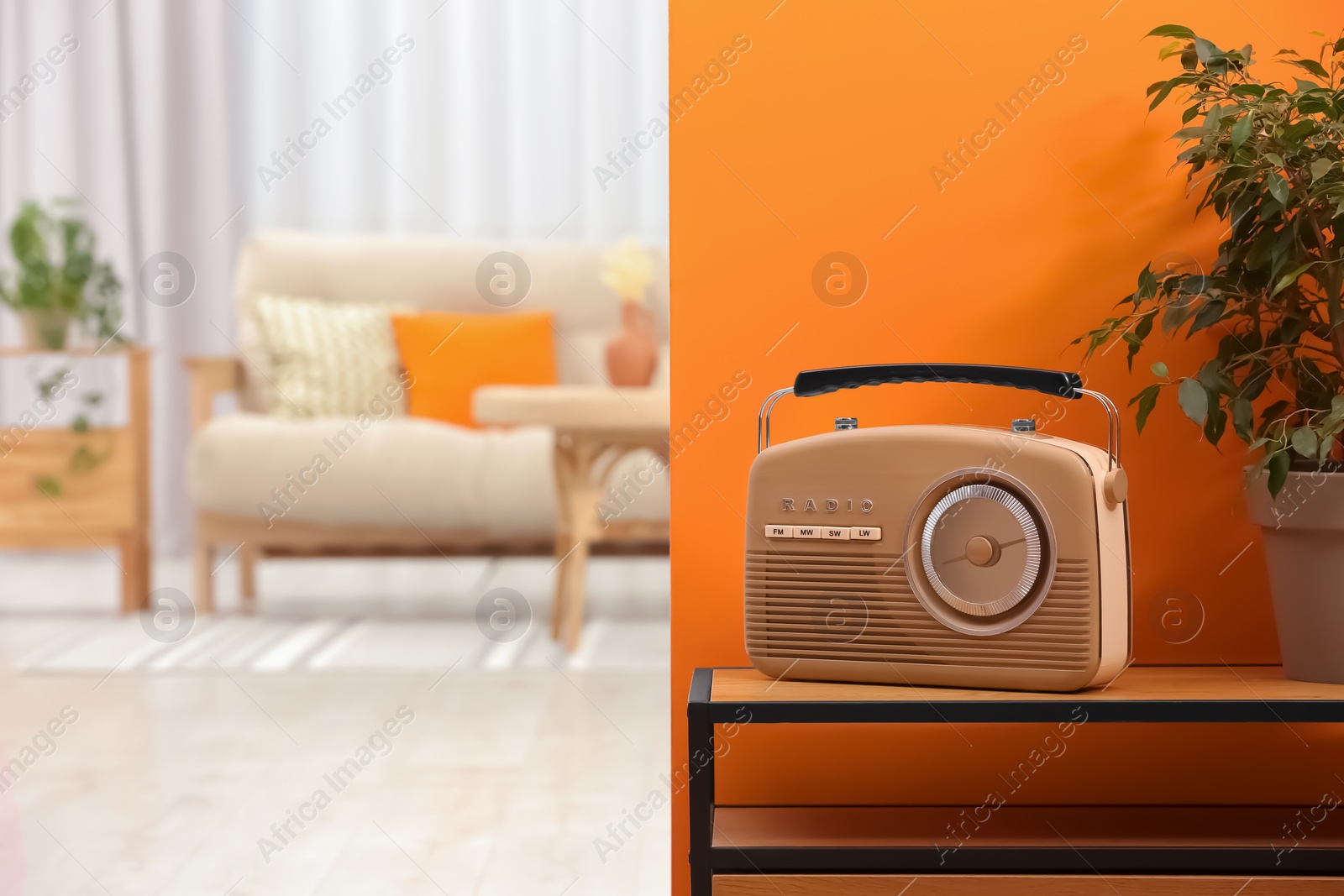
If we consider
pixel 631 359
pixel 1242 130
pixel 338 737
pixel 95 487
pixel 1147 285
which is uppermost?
pixel 1242 130

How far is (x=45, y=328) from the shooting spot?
264 centimetres

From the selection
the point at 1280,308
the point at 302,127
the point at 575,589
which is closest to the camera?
the point at 1280,308

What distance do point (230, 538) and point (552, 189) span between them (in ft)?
3.99

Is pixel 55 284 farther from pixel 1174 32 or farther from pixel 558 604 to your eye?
pixel 1174 32

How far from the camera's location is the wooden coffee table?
6.95 feet

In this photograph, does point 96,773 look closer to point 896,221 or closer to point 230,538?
point 230,538

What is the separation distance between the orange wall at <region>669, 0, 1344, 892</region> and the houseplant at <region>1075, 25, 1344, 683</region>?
0.29 feet

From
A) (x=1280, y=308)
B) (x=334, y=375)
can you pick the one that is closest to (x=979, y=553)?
(x=1280, y=308)

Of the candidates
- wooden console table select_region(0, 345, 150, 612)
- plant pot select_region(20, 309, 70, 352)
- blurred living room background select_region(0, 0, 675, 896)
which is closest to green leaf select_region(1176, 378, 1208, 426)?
blurred living room background select_region(0, 0, 675, 896)

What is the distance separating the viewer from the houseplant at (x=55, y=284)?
264cm

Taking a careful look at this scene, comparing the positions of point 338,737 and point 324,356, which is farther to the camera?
point 324,356

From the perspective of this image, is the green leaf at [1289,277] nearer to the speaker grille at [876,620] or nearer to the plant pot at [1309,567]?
the plant pot at [1309,567]

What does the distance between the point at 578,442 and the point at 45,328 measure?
1464mm

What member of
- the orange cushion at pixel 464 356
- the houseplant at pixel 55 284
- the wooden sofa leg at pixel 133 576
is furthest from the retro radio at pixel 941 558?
the houseplant at pixel 55 284
